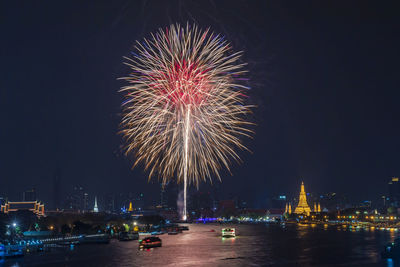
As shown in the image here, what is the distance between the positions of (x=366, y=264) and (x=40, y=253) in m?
41.8

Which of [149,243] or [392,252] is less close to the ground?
[392,252]

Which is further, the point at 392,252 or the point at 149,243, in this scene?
the point at 149,243

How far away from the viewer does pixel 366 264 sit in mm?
45281

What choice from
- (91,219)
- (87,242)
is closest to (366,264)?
(87,242)

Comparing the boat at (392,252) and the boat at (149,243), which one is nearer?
the boat at (392,252)

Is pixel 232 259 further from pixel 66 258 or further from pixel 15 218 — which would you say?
pixel 15 218

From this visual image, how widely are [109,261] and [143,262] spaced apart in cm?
459

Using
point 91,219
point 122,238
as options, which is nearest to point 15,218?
point 91,219

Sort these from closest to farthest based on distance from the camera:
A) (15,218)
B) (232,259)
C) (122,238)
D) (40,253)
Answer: (232,259) → (40,253) → (122,238) → (15,218)

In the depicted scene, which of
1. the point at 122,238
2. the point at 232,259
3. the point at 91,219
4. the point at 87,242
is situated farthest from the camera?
the point at 91,219

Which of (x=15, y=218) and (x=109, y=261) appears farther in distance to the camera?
(x=15, y=218)

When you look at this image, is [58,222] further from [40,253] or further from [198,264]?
[198,264]

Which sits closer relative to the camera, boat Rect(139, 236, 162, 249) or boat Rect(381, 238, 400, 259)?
boat Rect(381, 238, 400, 259)

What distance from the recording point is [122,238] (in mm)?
88688
